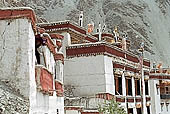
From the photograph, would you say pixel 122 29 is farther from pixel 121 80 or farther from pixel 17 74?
pixel 17 74

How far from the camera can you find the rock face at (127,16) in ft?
175

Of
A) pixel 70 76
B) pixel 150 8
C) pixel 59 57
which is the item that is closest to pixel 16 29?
pixel 59 57

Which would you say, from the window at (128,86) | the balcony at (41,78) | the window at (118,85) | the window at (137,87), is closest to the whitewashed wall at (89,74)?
the window at (118,85)

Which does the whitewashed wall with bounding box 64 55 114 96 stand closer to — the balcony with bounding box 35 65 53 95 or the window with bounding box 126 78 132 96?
the window with bounding box 126 78 132 96

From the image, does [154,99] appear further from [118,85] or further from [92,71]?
[92,71]

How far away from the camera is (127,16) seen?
57.1 meters

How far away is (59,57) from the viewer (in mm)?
11758

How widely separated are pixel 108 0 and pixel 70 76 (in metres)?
46.8

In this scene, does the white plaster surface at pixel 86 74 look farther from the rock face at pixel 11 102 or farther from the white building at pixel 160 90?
the rock face at pixel 11 102

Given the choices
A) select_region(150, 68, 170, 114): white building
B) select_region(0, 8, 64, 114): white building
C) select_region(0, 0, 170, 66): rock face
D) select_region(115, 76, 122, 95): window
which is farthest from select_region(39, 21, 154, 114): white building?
select_region(0, 0, 170, 66): rock face

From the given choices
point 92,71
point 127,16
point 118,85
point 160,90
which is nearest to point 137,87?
point 118,85

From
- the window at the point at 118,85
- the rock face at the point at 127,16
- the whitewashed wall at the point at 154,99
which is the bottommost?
the whitewashed wall at the point at 154,99

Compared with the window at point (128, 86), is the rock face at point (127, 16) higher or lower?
higher

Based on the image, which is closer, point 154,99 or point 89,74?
point 89,74
